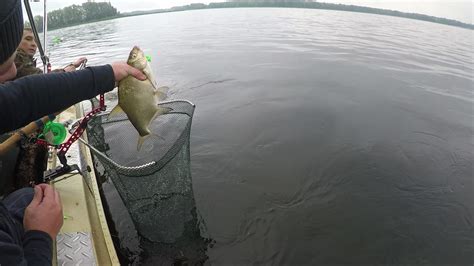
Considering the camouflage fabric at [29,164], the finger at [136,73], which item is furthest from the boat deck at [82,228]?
the finger at [136,73]

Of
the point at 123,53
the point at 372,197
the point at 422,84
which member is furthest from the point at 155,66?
the point at 372,197

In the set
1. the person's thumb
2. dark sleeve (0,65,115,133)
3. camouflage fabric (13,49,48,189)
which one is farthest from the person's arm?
camouflage fabric (13,49,48,189)

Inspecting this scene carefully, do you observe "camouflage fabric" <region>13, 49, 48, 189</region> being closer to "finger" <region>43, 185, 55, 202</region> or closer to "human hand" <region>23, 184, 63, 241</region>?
"finger" <region>43, 185, 55, 202</region>

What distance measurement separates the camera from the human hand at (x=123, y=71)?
237 centimetres

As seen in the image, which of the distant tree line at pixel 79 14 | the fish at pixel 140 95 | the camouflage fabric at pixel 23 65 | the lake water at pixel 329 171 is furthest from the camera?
the distant tree line at pixel 79 14

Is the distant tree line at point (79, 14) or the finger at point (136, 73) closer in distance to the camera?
the finger at point (136, 73)

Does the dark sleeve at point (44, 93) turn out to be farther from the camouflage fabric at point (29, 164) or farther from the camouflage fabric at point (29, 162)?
the camouflage fabric at point (29, 164)

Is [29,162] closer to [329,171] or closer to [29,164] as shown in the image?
[29,164]

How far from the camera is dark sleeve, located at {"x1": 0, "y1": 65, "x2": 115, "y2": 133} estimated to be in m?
1.82

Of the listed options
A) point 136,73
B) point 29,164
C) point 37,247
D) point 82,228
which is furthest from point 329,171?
point 37,247

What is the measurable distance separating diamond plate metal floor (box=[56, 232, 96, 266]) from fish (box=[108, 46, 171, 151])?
4.62 ft

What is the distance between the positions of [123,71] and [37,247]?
52.7 inches

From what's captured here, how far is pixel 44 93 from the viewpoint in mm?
1960

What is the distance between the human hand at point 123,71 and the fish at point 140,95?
6cm
